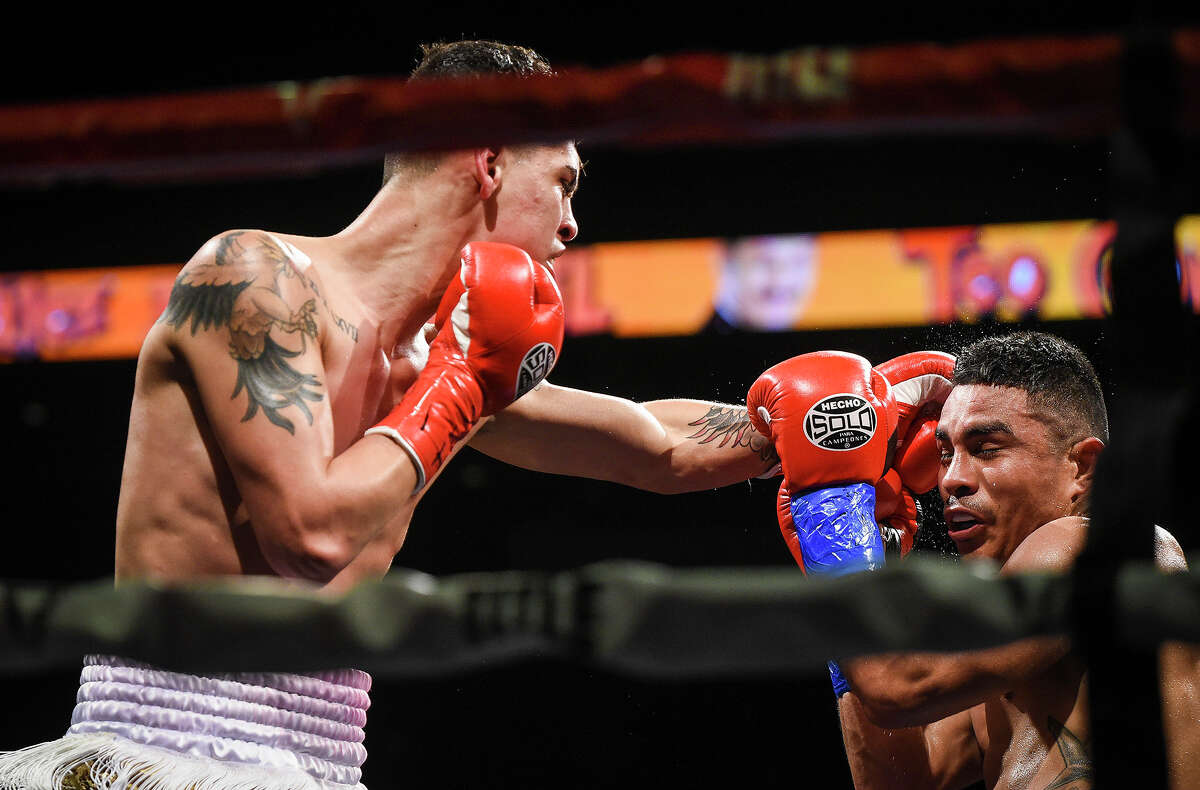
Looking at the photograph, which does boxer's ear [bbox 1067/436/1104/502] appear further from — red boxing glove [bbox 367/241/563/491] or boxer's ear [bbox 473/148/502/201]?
boxer's ear [bbox 473/148/502/201]

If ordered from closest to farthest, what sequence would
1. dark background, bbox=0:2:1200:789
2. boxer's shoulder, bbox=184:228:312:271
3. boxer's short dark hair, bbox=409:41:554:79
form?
boxer's shoulder, bbox=184:228:312:271
boxer's short dark hair, bbox=409:41:554:79
dark background, bbox=0:2:1200:789

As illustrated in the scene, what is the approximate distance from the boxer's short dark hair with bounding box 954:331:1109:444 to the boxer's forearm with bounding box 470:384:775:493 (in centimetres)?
37

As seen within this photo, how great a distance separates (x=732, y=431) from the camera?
6.09ft

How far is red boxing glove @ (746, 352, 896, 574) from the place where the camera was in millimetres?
1483

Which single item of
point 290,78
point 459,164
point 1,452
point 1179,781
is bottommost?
point 1179,781

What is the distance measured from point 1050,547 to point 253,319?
3.51 feet

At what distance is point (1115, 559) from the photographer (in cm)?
57

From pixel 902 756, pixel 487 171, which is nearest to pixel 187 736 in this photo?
pixel 487 171

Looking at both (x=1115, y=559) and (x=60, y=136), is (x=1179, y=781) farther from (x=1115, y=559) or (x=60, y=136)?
(x=60, y=136)

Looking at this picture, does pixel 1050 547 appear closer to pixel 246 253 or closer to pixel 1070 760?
pixel 1070 760

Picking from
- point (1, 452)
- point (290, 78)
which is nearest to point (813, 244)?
point (290, 78)

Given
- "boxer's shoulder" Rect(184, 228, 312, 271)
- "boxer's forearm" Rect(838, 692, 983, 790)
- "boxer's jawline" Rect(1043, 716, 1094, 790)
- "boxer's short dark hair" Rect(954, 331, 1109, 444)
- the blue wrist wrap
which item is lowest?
"boxer's forearm" Rect(838, 692, 983, 790)

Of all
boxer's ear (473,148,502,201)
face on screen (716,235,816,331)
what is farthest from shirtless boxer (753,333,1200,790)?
face on screen (716,235,816,331)

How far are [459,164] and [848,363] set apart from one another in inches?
26.8
